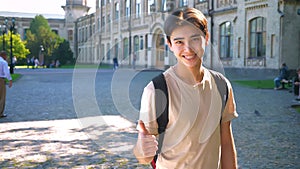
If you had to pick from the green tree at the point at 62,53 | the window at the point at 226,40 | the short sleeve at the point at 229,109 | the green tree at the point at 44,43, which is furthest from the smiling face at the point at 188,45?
the green tree at the point at 62,53

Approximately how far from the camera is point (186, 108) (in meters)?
1.62

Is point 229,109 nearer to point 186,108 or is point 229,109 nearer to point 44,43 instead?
point 186,108

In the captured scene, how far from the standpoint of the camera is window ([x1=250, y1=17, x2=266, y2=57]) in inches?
968

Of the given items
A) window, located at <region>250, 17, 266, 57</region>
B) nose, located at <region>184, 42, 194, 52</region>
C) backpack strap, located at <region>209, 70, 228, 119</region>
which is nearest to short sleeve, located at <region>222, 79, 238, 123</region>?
backpack strap, located at <region>209, 70, 228, 119</region>

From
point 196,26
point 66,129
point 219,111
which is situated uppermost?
point 196,26

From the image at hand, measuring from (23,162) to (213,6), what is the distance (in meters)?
27.0

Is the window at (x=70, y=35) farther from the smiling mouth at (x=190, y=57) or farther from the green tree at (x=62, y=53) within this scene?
the smiling mouth at (x=190, y=57)

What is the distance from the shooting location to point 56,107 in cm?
1129

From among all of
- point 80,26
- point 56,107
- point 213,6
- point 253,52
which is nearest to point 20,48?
point 80,26

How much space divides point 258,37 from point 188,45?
2484 centimetres

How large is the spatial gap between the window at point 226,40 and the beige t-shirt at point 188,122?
27249 mm

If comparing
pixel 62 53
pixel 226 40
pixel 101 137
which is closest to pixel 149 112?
pixel 101 137

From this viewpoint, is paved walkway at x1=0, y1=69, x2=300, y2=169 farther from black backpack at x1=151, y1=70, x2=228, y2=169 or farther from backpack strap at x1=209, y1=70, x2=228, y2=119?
backpack strap at x1=209, y1=70, x2=228, y2=119

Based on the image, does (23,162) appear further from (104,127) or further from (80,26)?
(80,26)
